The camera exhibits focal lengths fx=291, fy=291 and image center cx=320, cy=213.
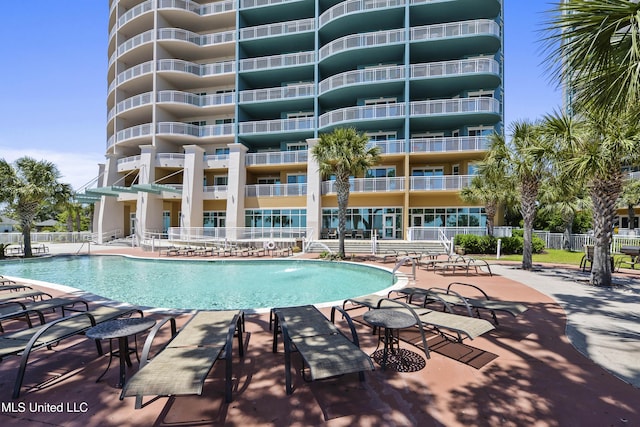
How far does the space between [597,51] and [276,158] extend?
24.1 metres

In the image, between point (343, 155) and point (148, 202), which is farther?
point (148, 202)

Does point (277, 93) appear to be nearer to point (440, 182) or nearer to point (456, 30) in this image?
point (456, 30)

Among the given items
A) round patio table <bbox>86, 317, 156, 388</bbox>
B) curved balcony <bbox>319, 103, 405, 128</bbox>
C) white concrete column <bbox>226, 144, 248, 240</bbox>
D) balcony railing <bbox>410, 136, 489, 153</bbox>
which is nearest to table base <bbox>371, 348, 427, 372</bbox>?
round patio table <bbox>86, 317, 156, 388</bbox>

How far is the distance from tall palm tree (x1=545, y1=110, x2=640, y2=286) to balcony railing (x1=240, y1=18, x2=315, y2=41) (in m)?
23.5

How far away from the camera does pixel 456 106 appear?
74.3 ft

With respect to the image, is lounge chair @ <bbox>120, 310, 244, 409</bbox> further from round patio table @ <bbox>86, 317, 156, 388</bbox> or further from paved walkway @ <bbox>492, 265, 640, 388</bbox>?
paved walkway @ <bbox>492, 265, 640, 388</bbox>

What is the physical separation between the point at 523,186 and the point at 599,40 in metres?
10.5

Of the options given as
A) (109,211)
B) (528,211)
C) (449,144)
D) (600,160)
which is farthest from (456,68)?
(109,211)

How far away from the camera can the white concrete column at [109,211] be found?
2922 centimetres

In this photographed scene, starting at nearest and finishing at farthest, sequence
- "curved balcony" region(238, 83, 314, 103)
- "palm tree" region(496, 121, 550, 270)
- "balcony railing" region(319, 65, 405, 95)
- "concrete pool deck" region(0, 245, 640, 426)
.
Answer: "concrete pool deck" region(0, 245, 640, 426), "palm tree" region(496, 121, 550, 270), "balcony railing" region(319, 65, 405, 95), "curved balcony" region(238, 83, 314, 103)

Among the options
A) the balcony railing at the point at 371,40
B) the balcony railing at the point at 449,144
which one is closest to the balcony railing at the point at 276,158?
the balcony railing at the point at 371,40

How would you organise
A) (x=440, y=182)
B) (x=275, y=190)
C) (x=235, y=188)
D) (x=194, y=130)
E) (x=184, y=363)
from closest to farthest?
(x=184, y=363), (x=440, y=182), (x=235, y=188), (x=275, y=190), (x=194, y=130)

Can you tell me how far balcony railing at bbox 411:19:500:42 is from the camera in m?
22.5

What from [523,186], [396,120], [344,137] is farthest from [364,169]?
[396,120]
